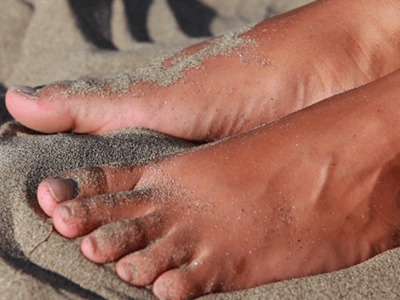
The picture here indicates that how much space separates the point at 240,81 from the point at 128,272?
2.28 feet

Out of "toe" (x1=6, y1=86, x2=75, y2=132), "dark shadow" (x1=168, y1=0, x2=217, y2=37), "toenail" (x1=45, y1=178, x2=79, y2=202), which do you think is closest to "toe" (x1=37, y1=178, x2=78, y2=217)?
"toenail" (x1=45, y1=178, x2=79, y2=202)

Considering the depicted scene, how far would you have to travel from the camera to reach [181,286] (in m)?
1.51

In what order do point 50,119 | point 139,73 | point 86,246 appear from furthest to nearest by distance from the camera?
point 139,73 → point 50,119 → point 86,246

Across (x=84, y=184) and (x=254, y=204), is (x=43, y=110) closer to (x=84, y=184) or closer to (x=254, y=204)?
(x=84, y=184)

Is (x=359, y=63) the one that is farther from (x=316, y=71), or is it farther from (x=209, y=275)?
(x=209, y=275)

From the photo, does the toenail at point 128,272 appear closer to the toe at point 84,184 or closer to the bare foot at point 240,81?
the toe at point 84,184

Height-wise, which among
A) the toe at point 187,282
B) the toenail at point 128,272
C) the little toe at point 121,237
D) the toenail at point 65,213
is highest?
the toenail at point 65,213

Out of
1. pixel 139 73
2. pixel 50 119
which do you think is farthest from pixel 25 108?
pixel 139 73

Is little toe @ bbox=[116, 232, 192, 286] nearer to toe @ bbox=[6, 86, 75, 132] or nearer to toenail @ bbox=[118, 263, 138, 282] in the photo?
toenail @ bbox=[118, 263, 138, 282]

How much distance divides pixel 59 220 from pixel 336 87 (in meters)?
0.82

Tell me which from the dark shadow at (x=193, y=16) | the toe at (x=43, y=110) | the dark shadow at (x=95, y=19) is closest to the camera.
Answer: the toe at (x=43, y=110)

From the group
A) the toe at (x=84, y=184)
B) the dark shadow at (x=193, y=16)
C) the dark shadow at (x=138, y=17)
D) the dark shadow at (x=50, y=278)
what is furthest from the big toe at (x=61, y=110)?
the dark shadow at (x=193, y=16)

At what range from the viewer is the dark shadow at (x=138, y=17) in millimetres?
2812

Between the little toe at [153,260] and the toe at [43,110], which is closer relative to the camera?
the little toe at [153,260]
